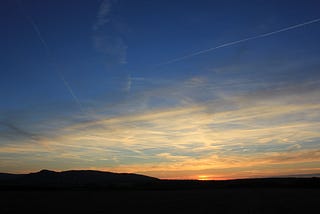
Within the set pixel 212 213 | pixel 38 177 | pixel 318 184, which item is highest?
pixel 38 177

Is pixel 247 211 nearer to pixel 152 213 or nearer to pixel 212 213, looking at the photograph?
pixel 212 213

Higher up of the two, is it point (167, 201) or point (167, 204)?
point (167, 201)

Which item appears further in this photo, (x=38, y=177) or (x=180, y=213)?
(x=38, y=177)

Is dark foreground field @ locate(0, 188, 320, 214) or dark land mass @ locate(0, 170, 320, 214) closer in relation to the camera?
dark foreground field @ locate(0, 188, 320, 214)

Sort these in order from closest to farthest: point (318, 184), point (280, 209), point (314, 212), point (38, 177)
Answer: point (314, 212) → point (280, 209) → point (318, 184) → point (38, 177)

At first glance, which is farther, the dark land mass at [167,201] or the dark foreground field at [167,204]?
the dark land mass at [167,201]

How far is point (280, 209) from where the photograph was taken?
2253 centimetres

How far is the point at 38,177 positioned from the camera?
616 feet

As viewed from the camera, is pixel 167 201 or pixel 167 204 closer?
pixel 167 204

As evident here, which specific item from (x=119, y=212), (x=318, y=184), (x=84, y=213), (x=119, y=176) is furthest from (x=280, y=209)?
(x=119, y=176)

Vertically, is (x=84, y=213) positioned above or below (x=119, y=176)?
below

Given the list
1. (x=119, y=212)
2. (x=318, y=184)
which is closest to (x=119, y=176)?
(x=318, y=184)

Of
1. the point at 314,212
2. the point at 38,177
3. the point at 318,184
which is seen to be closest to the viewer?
the point at 314,212

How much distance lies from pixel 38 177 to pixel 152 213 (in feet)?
597
